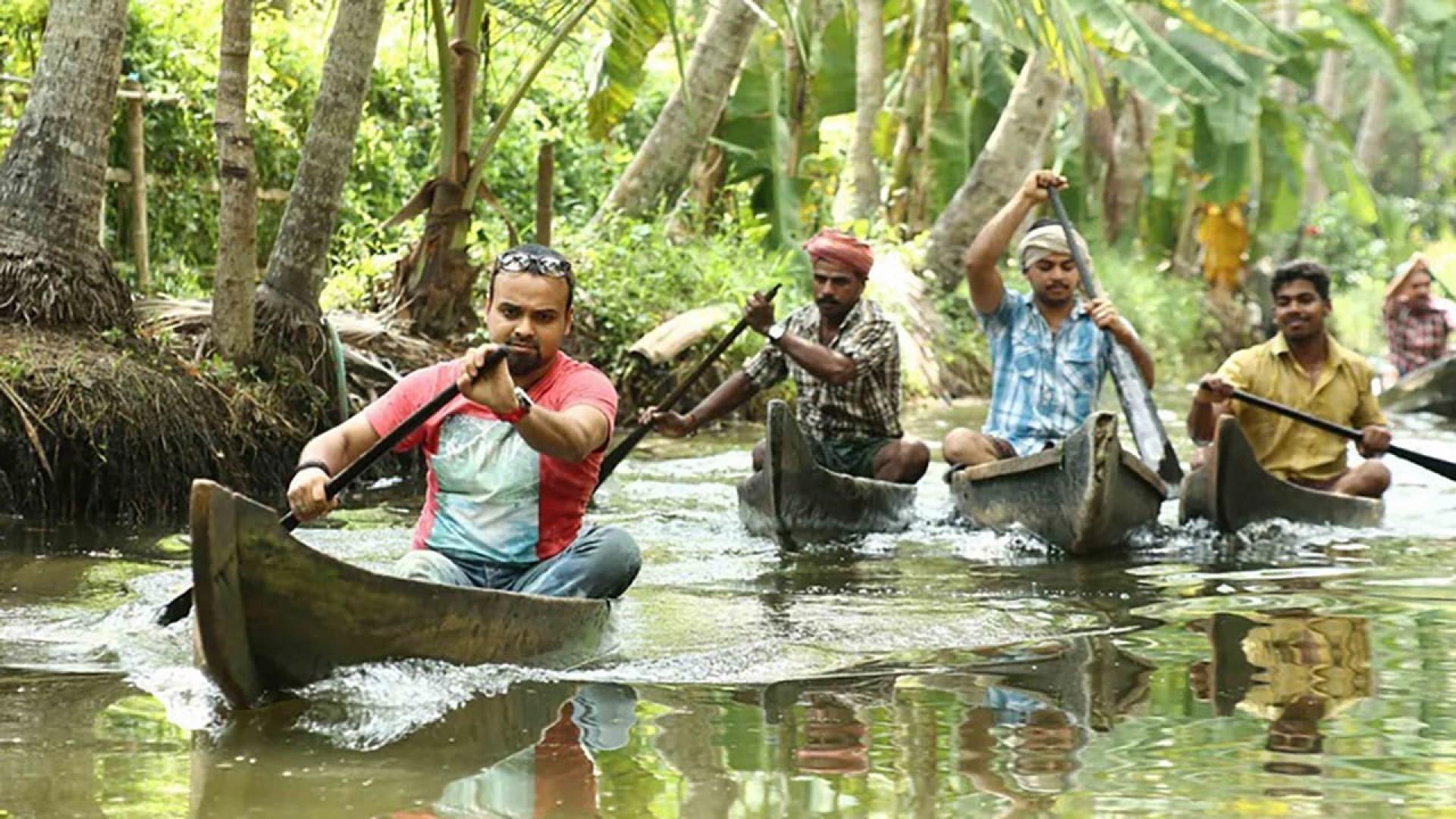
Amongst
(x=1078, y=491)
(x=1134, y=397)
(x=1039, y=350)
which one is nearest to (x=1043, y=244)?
(x=1039, y=350)

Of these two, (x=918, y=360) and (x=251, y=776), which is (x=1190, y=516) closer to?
(x=251, y=776)

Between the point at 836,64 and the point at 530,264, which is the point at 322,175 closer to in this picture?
the point at 530,264

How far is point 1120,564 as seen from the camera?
344 inches

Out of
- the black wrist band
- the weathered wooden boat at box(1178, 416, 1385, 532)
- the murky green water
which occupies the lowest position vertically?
the murky green water

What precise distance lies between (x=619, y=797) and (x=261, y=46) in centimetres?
1156

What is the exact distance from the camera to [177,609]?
6.18 m

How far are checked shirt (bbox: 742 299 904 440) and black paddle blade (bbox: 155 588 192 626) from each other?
375 centimetres

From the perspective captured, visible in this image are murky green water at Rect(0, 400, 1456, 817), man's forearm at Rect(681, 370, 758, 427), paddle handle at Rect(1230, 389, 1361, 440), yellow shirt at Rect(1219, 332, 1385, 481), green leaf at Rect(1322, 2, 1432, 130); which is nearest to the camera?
murky green water at Rect(0, 400, 1456, 817)

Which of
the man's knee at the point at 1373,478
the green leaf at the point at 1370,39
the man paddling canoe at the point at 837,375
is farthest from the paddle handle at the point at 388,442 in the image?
the green leaf at the point at 1370,39

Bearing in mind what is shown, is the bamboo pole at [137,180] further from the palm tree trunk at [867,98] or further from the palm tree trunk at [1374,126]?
the palm tree trunk at [1374,126]

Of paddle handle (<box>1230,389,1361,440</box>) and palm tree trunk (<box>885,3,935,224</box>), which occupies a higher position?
palm tree trunk (<box>885,3,935,224</box>)

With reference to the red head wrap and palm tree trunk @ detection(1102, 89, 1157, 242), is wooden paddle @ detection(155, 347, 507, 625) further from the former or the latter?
palm tree trunk @ detection(1102, 89, 1157, 242)

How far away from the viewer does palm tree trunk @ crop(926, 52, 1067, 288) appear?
723 inches

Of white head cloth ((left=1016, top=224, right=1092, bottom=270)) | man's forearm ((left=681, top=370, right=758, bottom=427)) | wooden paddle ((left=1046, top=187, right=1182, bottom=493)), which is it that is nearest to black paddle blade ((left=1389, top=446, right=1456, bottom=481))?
wooden paddle ((left=1046, top=187, right=1182, bottom=493))
